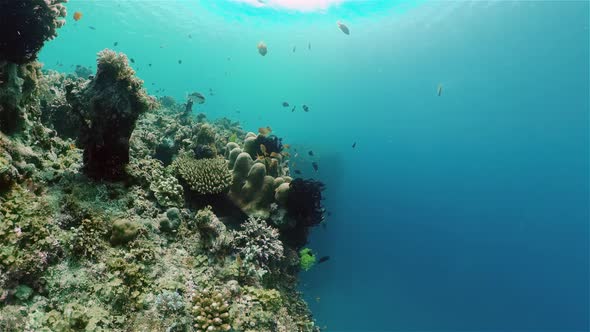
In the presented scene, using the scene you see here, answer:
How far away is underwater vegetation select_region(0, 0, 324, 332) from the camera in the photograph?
4.25 meters

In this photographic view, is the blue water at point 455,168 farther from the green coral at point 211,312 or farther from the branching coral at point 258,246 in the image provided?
the green coral at point 211,312

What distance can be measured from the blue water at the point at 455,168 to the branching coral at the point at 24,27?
23.4 meters

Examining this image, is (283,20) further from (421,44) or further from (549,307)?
(549,307)

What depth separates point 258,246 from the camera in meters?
6.85

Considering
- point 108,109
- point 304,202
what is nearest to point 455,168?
point 304,202

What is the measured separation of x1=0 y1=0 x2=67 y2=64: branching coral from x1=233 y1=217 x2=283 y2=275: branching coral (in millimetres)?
5372

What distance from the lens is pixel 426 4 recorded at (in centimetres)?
3569

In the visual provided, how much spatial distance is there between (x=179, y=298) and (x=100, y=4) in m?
66.5

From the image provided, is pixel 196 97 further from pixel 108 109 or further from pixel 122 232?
pixel 122 232

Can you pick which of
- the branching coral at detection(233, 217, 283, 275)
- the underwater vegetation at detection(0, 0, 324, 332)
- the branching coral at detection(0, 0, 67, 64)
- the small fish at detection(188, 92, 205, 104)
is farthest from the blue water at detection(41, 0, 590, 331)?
the branching coral at detection(0, 0, 67, 64)

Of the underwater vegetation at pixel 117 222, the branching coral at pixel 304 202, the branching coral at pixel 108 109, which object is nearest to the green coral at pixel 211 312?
the underwater vegetation at pixel 117 222

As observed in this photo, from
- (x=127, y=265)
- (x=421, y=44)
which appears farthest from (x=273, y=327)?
(x=421, y=44)

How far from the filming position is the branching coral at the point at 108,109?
5695 mm

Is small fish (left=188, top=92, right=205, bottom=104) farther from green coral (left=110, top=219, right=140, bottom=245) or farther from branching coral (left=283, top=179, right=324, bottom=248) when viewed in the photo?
green coral (left=110, top=219, right=140, bottom=245)
